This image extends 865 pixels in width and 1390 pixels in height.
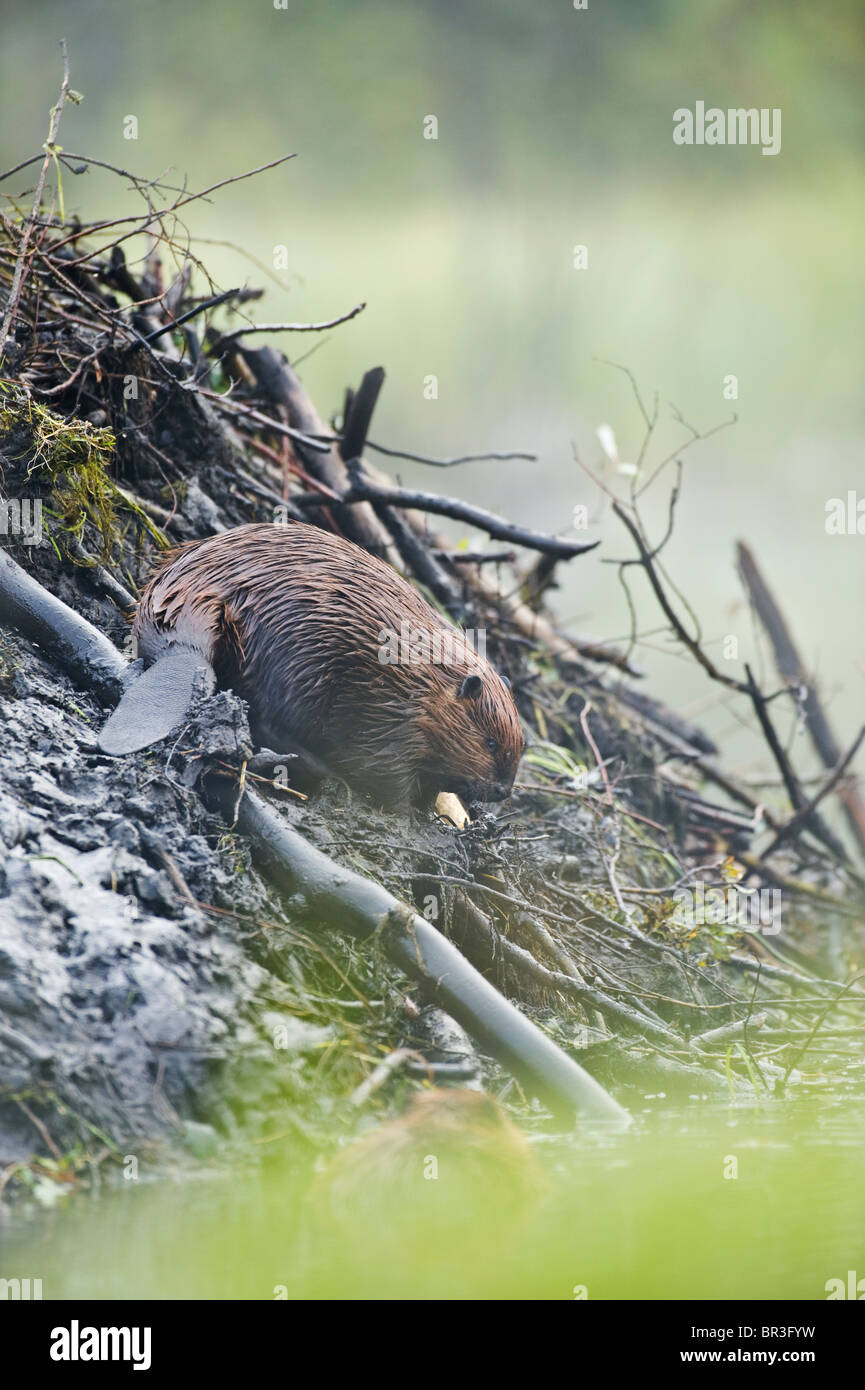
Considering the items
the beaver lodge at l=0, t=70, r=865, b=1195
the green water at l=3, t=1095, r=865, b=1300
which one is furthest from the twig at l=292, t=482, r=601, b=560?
the green water at l=3, t=1095, r=865, b=1300

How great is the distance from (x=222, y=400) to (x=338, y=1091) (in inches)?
115

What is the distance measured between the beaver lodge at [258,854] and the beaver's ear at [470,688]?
41 centimetres

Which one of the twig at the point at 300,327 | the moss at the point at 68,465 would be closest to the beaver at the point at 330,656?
the moss at the point at 68,465

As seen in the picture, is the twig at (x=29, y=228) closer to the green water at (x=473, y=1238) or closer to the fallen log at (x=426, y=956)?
the fallen log at (x=426, y=956)

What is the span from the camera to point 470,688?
361cm

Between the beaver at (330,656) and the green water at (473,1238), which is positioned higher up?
the beaver at (330,656)

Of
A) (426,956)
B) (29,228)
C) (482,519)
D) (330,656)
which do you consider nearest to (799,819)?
(482,519)

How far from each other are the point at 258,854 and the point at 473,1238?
1.22 m

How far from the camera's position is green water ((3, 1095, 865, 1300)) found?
1.83 metres

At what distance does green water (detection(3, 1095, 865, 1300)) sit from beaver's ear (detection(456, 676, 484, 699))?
1543 mm

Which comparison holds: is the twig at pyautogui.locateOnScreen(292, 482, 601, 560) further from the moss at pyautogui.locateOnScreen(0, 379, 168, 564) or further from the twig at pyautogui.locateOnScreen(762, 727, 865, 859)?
the twig at pyautogui.locateOnScreen(762, 727, 865, 859)

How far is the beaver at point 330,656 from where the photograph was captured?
332 centimetres
